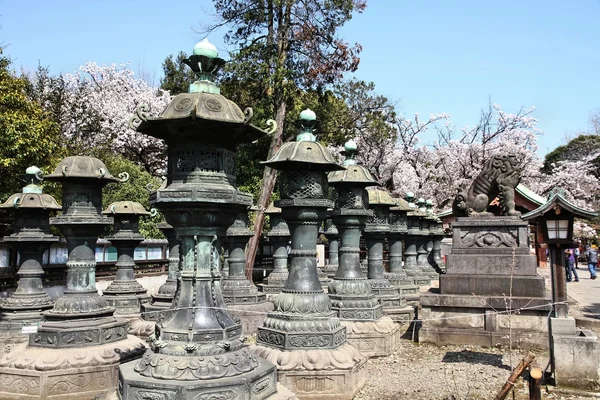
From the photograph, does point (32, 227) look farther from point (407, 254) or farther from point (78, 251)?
point (407, 254)

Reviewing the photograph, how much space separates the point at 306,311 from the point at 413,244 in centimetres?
1108

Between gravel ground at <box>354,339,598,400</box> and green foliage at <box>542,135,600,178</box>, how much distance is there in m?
35.8

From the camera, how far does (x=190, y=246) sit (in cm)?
514

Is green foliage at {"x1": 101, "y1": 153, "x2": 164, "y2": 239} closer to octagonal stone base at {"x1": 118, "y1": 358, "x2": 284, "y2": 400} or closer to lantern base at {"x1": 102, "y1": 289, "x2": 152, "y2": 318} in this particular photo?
lantern base at {"x1": 102, "y1": 289, "x2": 152, "y2": 318}

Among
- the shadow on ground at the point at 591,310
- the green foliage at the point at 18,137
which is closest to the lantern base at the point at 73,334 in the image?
the green foliage at the point at 18,137

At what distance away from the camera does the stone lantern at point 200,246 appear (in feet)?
15.5

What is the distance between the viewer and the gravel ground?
253 inches

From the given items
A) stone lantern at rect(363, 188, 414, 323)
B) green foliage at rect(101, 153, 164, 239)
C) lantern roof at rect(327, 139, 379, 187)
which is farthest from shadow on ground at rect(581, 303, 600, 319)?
green foliage at rect(101, 153, 164, 239)

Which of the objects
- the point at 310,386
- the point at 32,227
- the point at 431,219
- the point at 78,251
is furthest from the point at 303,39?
the point at 310,386

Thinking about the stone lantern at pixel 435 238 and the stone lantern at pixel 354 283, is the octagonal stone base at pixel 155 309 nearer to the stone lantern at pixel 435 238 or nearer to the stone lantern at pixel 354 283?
the stone lantern at pixel 354 283

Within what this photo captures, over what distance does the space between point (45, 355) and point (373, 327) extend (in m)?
5.12

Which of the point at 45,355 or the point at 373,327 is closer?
the point at 45,355

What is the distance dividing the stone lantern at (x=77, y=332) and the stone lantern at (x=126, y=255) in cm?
426

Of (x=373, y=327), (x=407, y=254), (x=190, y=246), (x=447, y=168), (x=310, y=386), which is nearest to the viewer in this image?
(x=190, y=246)
